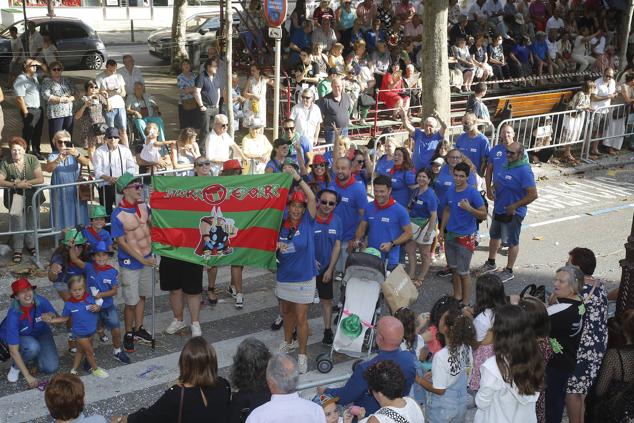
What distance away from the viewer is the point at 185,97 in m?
15.8

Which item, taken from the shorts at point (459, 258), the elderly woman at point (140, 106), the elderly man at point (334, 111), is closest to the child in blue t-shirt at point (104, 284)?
the shorts at point (459, 258)

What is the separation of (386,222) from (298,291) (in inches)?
60.0

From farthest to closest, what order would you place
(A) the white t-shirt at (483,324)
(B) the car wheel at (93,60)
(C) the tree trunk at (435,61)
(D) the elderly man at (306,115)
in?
(B) the car wheel at (93,60), (C) the tree trunk at (435,61), (D) the elderly man at (306,115), (A) the white t-shirt at (483,324)

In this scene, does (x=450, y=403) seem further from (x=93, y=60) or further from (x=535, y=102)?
(x=93, y=60)

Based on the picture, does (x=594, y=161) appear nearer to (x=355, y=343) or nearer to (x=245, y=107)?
(x=245, y=107)

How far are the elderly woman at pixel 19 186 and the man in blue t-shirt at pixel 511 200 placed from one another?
6.36 meters

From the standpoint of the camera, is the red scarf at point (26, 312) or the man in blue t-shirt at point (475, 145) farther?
the man in blue t-shirt at point (475, 145)

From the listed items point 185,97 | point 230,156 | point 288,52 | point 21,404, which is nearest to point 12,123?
point 185,97

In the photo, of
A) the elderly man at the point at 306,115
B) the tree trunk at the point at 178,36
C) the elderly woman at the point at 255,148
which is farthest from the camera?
the tree trunk at the point at 178,36

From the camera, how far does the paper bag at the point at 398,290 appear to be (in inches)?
345

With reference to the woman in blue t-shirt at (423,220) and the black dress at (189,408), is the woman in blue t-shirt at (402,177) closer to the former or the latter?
the woman in blue t-shirt at (423,220)

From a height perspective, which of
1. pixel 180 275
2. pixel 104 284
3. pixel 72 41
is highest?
pixel 72 41

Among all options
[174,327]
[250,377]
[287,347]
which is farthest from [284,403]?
[174,327]

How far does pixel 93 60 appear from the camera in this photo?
982 inches
